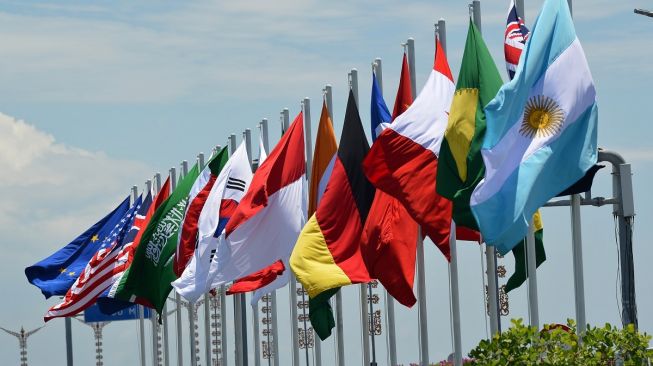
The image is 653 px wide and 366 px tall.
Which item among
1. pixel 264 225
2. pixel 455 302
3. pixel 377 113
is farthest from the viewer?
pixel 264 225

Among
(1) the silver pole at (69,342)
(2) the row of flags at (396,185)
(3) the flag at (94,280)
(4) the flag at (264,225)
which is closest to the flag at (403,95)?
(2) the row of flags at (396,185)

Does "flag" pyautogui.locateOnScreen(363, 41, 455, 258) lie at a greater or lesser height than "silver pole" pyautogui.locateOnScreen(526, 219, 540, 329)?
greater

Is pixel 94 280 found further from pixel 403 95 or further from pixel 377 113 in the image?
pixel 403 95

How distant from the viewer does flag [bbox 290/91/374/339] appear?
30688mm

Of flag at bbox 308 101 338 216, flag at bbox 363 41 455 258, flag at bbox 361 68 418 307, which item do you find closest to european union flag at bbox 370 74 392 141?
flag at bbox 361 68 418 307

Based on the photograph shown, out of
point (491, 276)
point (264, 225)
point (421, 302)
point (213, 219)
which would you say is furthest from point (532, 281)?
point (213, 219)

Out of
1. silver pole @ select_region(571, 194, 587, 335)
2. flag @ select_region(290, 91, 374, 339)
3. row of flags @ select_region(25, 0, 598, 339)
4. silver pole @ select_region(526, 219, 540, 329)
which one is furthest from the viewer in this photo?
flag @ select_region(290, 91, 374, 339)

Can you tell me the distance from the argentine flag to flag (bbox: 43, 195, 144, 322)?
20342 millimetres

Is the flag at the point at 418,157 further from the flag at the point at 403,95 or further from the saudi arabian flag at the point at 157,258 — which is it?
the saudi arabian flag at the point at 157,258

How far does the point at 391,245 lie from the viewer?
2938 cm

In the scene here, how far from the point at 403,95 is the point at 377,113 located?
31.5 inches

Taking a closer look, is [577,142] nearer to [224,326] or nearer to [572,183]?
[572,183]

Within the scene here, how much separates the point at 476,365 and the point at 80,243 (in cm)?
2483

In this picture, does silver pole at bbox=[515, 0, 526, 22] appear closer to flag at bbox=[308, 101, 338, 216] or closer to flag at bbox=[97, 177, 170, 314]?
flag at bbox=[308, 101, 338, 216]
